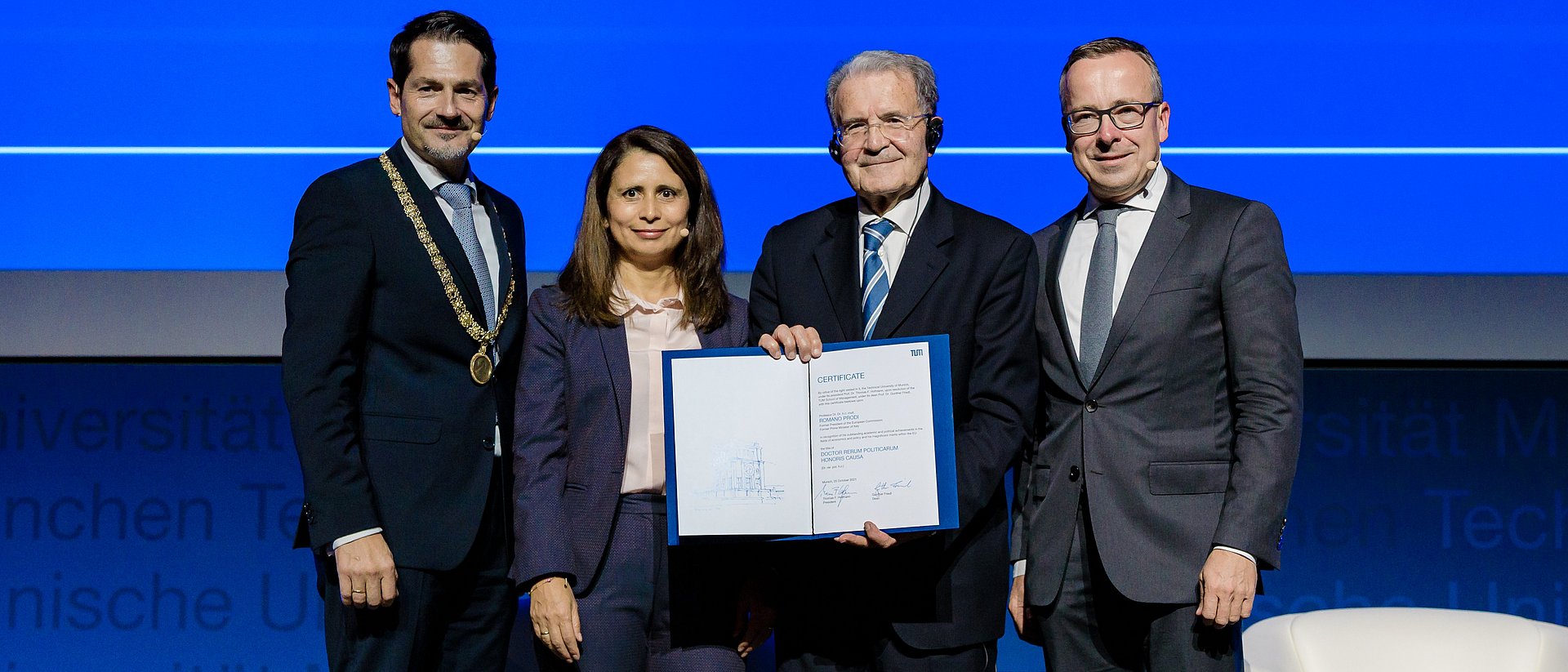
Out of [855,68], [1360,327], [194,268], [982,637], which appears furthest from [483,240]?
[1360,327]

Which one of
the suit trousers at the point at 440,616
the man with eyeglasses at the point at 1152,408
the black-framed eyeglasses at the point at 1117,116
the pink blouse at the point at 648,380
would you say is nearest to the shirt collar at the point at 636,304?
the pink blouse at the point at 648,380

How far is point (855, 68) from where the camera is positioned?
2.05m

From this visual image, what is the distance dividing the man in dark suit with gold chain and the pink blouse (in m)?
0.28

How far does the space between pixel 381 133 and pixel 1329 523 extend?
2864 millimetres

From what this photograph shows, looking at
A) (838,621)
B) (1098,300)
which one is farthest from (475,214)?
(1098,300)

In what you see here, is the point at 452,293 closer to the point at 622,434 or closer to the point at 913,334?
the point at 622,434

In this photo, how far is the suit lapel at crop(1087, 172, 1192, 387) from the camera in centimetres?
196

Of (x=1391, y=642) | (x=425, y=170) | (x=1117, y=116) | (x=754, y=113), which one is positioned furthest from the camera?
(x=754, y=113)

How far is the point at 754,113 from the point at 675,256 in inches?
48.2

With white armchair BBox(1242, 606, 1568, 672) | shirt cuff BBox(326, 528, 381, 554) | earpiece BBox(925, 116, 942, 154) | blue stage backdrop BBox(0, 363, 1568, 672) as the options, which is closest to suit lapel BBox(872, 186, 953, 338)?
earpiece BBox(925, 116, 942, 154)

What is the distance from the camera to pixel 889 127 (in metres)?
2.02

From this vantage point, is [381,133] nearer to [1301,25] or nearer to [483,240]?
Answer: [483,240]
